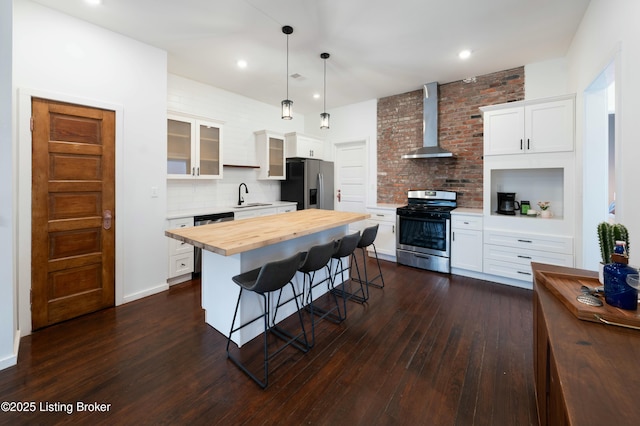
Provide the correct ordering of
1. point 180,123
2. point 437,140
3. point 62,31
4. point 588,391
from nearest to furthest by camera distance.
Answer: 1. point 588,391
2. point 62,31
3. point 180,123
4. point 437,140

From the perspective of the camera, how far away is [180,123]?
385 centimetres

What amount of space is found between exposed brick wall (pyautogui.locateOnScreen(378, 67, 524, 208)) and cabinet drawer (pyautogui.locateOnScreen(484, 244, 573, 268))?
950mm

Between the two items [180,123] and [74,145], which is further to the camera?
[180,123]

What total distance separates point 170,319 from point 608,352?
308 centimetres

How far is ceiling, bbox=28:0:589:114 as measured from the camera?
2594mm

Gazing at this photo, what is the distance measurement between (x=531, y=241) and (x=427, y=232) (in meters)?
1.27

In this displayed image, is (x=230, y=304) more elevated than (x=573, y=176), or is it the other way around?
(x=573, y=176)

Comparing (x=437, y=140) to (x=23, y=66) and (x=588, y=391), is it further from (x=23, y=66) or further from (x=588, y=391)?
(x=23, y=66)

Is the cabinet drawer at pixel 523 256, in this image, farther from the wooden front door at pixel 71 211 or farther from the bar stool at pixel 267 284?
the wooden front door at pixel 71 211

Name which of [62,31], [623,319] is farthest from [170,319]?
[623,319]

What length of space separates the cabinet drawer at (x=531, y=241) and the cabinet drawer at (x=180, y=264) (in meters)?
4.04

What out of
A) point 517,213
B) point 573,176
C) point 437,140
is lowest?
point 517,213

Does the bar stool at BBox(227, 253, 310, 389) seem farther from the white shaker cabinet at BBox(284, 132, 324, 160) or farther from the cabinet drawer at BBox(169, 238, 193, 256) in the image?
the white shaker cabinet at BBox(284, 132, 324, 160)

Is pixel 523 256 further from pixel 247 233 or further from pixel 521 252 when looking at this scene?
pixel 247 233
